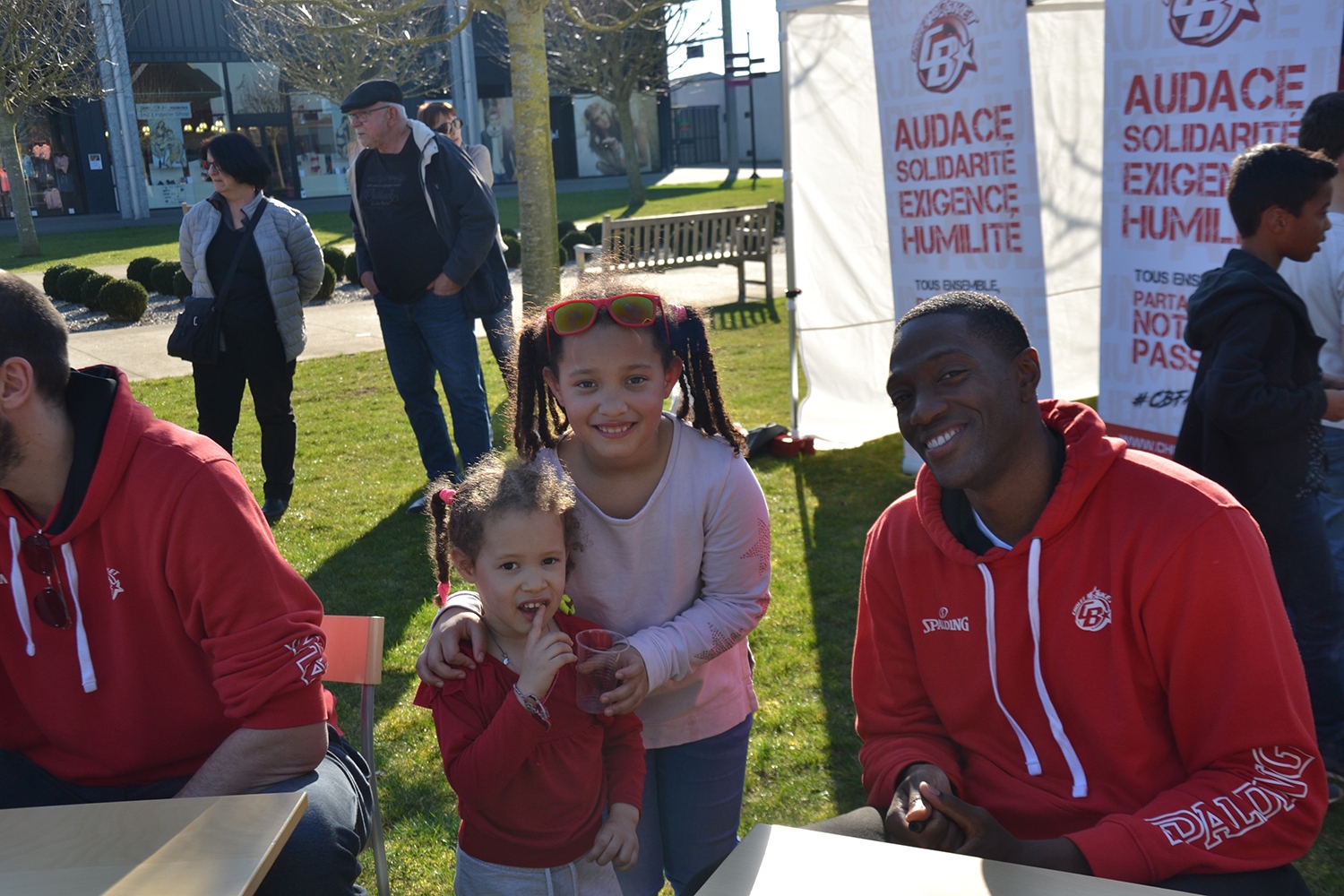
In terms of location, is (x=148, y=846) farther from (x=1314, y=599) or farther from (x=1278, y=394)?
(x=1314, y=599)

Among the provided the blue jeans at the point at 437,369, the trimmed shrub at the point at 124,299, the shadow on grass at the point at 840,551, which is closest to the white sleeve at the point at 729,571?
the shadow on grass at the point at 840,551

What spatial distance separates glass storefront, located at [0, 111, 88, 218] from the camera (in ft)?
97.6

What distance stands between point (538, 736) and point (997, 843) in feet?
2.92

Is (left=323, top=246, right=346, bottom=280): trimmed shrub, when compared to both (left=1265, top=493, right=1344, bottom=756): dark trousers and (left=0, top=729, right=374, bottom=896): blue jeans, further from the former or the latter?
(left=1265, top=493, right=1344, bottom=756): dark trousers

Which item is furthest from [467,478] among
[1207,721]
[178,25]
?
[178,25]

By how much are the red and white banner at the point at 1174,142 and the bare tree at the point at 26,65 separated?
2026 centimetres

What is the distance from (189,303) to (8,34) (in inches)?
725

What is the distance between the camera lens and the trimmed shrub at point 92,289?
543 inches

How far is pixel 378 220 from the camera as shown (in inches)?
230

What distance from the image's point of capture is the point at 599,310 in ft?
8.03

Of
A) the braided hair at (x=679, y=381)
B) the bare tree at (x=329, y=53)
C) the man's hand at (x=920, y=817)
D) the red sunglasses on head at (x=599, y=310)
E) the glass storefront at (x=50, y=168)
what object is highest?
the bare tree at (x=329, y=53)

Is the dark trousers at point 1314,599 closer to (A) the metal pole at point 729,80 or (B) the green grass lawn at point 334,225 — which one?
(B) the green grass lawn at point 334,225

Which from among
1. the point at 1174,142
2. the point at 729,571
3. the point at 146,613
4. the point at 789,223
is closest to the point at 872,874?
the point at 729,571

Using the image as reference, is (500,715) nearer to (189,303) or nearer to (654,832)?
(654,832)
